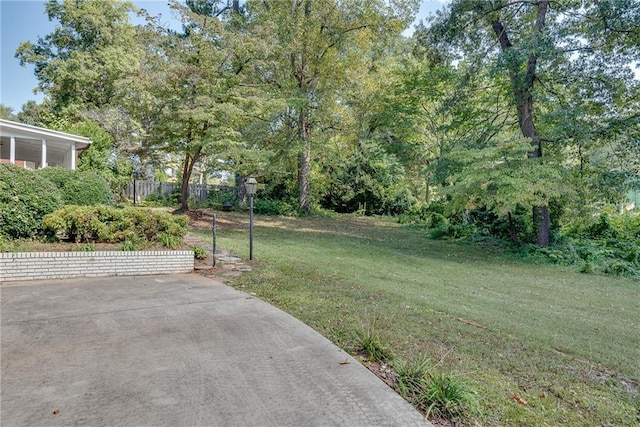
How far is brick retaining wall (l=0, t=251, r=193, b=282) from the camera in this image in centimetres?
482

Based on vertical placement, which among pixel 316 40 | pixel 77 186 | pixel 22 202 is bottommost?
pixel 22 202

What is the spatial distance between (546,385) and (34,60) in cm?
2726

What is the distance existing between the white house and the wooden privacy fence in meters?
3.57

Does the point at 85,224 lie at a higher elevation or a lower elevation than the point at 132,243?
higher

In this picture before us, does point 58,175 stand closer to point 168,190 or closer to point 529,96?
point 168,190

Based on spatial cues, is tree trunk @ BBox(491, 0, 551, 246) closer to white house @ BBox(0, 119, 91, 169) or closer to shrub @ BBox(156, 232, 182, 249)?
shrub @ BBox(156, 232, 182, 249)

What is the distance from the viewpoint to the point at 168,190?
1933cm

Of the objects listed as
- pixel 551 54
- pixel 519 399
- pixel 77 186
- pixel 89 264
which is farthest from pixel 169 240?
pixel 551 54

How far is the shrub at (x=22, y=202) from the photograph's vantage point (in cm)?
531

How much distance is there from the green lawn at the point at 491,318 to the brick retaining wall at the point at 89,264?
1.31m

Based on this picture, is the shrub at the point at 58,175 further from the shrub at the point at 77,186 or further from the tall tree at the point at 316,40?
the tall tree at the point at 316,40

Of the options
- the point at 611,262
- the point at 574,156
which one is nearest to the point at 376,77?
the point at 574,156

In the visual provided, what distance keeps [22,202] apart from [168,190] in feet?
47.2

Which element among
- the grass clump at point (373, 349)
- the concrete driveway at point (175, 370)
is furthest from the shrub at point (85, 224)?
the grass clump at point (373, 349)
